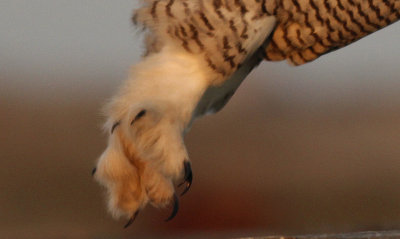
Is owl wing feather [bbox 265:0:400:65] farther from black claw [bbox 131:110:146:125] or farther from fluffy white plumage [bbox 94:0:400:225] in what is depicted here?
black claw [bbox 131:110:146:125]

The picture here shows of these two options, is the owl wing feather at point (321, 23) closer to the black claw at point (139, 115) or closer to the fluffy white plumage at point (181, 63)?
the fluffy white plumage at point (181, 63)

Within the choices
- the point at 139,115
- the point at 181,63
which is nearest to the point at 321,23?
the point at 181,63

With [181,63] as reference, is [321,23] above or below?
below

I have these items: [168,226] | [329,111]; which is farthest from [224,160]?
[168,226]

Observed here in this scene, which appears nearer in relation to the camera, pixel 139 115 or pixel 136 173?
pixel 139 115

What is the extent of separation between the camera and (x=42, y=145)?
53.9 ft

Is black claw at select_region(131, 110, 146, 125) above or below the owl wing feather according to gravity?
above

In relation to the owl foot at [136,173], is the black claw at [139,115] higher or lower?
higher

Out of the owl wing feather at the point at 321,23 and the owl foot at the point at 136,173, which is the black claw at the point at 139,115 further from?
the owl wing feather at the point at 321,23

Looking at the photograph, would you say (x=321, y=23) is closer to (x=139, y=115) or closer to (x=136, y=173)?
(x=139, y=115)

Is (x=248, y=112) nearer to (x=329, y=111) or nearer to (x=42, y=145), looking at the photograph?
(x=329, y=111)

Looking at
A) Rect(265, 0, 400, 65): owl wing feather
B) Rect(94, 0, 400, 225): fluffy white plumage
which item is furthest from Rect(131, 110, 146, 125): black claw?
Rect(265, 0, 400, 65): owl wing feather

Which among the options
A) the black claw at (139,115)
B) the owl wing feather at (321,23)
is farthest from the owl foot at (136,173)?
the owl wing feather at (321,23)

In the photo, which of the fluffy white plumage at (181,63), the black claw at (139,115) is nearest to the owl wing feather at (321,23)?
the fluffy white plumage at (181,63)
